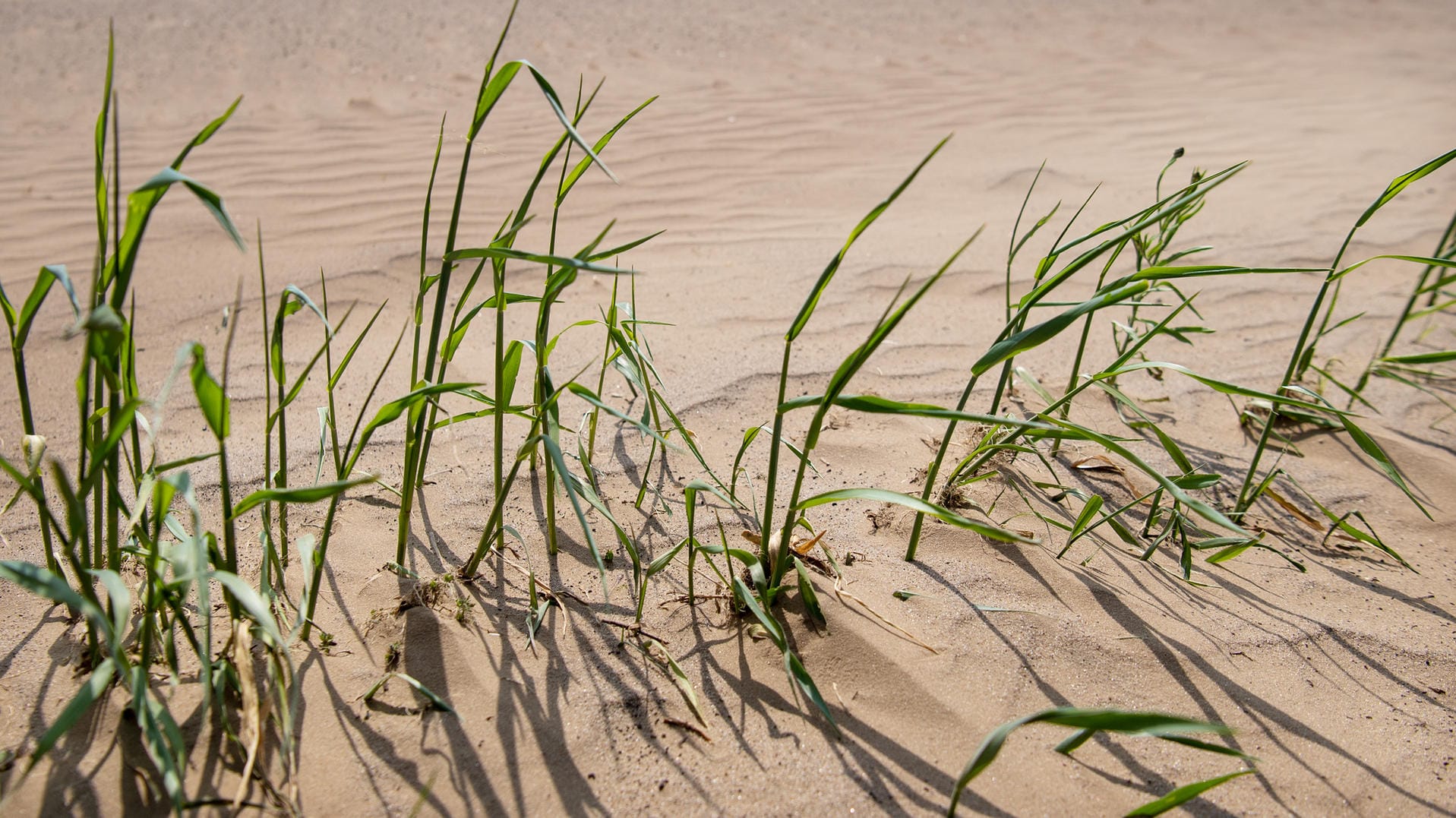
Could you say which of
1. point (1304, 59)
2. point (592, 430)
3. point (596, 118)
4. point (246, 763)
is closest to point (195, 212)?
point (596, 118)

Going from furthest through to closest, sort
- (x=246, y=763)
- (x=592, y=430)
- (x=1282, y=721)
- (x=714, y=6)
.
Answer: (x=714, y=6) < (x=592, y=430) < (x=1282, y=721) < (x=246, y=763)

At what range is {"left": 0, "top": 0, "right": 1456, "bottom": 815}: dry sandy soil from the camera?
48.5 inches

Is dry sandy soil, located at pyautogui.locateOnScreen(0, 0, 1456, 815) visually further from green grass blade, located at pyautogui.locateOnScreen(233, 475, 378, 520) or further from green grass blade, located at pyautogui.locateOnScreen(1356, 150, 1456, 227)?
green grass blade, located at pyautogui.locateOnScreen(1356, 150, 1456, 227)

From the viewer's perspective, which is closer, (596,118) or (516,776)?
(516,776)

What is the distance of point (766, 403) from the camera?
2.21 metres

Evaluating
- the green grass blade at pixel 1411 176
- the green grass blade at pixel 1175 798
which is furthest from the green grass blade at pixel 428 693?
the green grass blade at pixel 1411 176

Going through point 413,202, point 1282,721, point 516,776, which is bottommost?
point 1282,721

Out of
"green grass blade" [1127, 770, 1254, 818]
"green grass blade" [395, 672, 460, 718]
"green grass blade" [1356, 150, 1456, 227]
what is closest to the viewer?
"green grass blade" [1127, 770, 1254, 818]

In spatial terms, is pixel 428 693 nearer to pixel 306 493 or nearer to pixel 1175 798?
pixel 306 493

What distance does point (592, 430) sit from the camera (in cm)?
175

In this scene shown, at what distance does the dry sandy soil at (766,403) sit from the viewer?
1.23 meters

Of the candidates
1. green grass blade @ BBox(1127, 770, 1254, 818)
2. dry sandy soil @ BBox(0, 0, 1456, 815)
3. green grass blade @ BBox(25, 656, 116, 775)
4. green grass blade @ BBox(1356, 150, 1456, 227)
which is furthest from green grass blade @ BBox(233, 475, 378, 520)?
green grass blade @ BBox(1356, 150, 1456, 227)

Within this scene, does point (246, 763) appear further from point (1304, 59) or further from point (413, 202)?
point (1304, 59)

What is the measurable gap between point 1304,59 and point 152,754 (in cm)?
872
